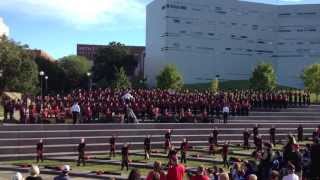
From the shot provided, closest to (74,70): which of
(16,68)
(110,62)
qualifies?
(110,62)

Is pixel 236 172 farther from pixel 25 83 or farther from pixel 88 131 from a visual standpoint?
pixel 25 83

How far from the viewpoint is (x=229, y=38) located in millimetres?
108375

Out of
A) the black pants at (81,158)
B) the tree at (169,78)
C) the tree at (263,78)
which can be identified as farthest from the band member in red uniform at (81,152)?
the tree at (263,78)

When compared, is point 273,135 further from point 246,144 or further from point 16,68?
point 16,68

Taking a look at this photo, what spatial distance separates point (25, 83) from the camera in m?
80.9

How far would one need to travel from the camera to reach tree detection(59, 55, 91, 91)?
4457 inches

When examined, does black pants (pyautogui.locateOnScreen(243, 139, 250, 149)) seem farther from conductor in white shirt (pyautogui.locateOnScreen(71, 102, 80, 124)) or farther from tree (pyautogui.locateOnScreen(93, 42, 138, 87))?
tree (pyautogui.locateOnScreen(93, 42, 138, 87))

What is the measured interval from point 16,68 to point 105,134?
44.5m

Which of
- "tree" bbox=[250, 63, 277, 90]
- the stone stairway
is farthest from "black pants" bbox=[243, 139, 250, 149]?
"tree" bbox=[250, 63, 277, 90]

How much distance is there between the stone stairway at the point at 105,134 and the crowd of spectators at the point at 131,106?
1.53 metres

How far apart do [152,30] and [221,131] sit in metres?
72.8

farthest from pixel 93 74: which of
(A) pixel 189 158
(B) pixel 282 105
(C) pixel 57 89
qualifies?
(A) pixel 189 158

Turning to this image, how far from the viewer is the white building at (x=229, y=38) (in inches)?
4085

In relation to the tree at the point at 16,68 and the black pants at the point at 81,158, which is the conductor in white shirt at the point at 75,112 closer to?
the black pants at the point at 81,158
